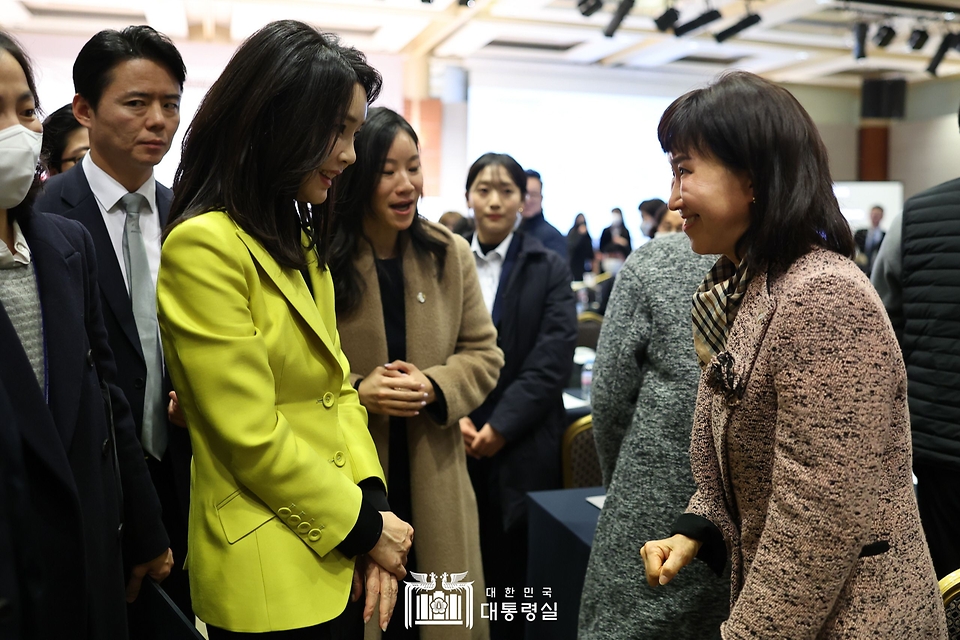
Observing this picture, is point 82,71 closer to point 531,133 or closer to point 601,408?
point 601,408

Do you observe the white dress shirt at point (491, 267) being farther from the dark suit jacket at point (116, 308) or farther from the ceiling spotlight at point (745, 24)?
the ceiling spotlight at point (745, 24)

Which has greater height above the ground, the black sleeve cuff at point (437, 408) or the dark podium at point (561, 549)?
the black sleeve cuff at point (437, 408)

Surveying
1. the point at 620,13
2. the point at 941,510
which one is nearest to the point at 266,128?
the point at 941,510

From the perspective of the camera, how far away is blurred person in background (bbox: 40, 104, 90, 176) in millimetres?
2377

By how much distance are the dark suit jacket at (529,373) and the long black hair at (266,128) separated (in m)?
1.51

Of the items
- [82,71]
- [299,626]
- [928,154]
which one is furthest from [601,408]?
[928,154]

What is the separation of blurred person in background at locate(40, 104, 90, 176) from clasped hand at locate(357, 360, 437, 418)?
1277 mm

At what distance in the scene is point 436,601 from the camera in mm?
1951

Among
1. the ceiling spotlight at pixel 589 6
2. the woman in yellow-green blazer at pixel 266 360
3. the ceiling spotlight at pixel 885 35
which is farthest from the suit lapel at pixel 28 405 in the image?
the ceiling spotlight at pixel 885 35

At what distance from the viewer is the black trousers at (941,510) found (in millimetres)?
1906

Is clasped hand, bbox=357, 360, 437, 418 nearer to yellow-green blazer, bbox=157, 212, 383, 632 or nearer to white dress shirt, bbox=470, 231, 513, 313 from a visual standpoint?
yellow-green blazer, bbox=157, 212, 383, 632

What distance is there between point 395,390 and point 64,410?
748mm

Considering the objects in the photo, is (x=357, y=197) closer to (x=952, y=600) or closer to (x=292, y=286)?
(x=292, y=286)

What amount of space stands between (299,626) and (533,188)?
3907 mm
